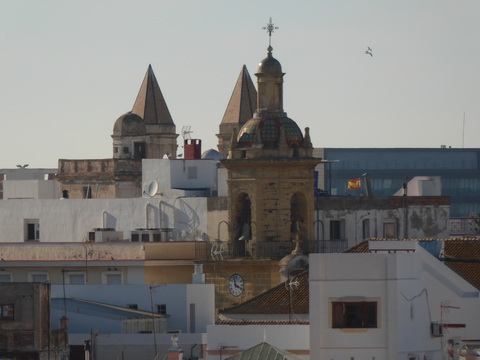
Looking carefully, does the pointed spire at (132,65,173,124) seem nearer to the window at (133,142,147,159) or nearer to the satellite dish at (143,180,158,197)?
the window at (133,142,147,159)

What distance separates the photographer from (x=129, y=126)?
117 m

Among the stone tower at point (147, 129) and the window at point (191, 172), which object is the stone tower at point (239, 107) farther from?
the window at point (191, 172)

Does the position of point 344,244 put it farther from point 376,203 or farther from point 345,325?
point 345,325

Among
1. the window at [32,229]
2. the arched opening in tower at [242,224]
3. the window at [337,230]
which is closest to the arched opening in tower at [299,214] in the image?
the arched opening in tower at [242,224]

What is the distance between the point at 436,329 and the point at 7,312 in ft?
39.4

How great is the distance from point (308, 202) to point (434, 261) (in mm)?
25582

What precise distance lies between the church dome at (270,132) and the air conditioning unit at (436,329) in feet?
91.0

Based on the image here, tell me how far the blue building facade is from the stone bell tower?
3454 inches

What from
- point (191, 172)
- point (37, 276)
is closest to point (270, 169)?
point (37, 276)

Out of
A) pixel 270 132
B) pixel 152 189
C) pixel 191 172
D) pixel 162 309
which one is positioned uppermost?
pixel 270 132

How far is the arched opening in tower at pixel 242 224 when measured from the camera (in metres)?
89.1

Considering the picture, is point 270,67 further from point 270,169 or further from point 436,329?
point 436,329

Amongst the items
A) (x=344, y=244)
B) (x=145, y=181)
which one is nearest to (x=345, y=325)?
(x=344, y=244)

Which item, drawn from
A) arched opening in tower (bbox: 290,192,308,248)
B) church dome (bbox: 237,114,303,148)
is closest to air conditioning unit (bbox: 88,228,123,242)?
arched opening in tower (bbox: 290,192,308,248)
